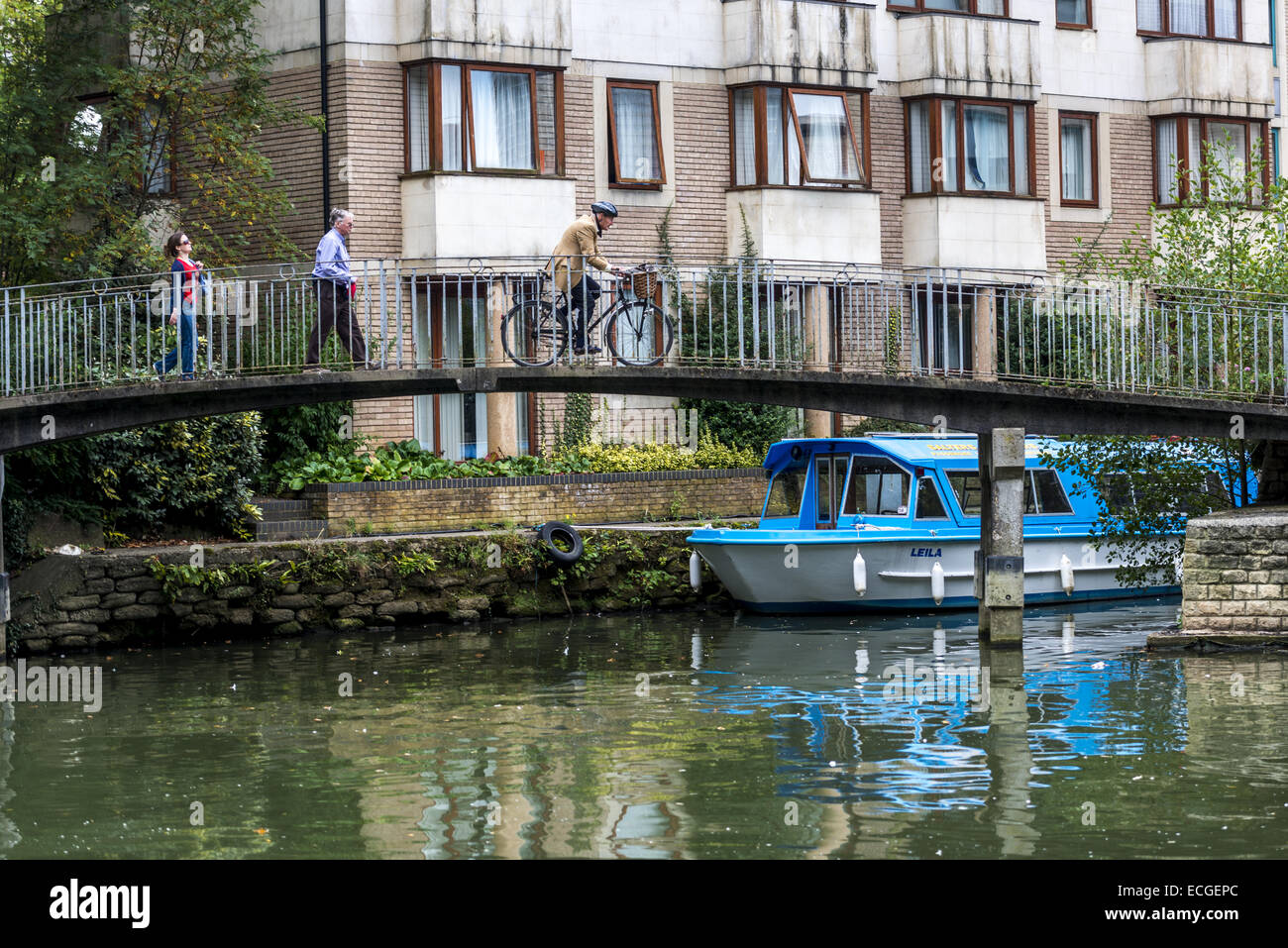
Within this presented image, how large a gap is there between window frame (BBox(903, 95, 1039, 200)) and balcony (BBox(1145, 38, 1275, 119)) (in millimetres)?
3478

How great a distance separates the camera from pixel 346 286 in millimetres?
20594

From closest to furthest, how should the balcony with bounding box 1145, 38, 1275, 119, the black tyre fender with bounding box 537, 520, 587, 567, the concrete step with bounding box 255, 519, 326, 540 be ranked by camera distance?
the concrete step with bounding box 255, 519, 326, 540 → the black tyre fender with bounding box 537, 520, 587, 567 → the balcony with bounding box 1145, 38, 1275, 119

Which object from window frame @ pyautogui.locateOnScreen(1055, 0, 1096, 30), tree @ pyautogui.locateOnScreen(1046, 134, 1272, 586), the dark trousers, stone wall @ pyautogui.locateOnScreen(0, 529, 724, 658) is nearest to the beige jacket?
the dark trousers

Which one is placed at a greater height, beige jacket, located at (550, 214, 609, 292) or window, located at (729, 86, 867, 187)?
window, located at (729, 86, 867, 187)

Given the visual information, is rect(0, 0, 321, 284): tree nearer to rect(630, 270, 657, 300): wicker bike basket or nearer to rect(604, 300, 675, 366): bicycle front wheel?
rect(630, 270, 657, 300): wicker bike basket

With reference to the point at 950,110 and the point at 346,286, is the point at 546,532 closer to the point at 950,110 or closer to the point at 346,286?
the point at 346,286

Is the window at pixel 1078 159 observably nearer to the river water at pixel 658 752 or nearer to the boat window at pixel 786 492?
the boat window at pixel 786 492

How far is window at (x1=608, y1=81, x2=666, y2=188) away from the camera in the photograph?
1235 inches

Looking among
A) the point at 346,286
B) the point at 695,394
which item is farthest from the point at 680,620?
the point at 346,286

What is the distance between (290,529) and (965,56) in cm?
1531

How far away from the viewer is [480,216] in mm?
29172
